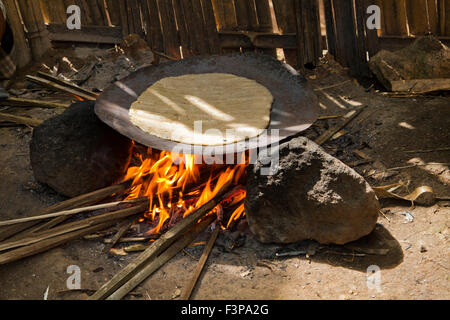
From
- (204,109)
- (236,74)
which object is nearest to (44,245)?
(204,109)

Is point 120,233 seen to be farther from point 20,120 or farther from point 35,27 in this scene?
point 35,27

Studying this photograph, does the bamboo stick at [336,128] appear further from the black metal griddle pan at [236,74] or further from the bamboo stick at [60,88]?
the bamboo stick at [60,88]

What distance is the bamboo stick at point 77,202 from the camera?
137 inches

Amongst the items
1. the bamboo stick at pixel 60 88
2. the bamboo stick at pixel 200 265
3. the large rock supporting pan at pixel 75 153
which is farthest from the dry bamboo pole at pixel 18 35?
the bamboo stick at pixel 200 265

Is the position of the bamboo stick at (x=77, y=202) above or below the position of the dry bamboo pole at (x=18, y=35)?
below

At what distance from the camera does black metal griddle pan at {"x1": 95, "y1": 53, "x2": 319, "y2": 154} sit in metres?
3.48

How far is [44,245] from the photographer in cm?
333

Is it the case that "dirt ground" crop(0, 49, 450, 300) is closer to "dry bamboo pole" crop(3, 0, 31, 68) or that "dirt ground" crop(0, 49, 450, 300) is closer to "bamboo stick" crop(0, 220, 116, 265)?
"bamboo stick" crop(0, 220, 116, 265)

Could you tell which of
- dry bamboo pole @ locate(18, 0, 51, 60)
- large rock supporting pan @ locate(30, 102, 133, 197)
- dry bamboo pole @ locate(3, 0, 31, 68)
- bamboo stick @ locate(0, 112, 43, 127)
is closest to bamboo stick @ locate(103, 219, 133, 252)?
large rock supporting pan @ locate(30, 102, 133, 197)

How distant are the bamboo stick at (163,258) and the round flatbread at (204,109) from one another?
24.5 inches

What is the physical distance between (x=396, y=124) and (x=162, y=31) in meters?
3.37

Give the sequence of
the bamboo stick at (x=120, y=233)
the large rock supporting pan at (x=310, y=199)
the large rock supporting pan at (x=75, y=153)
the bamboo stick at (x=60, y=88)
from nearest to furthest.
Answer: the large rock supporting pan at (x=310, y=199), the bamboo stick at (x=120, y=233), the large rock supporting pan at (x=75, y=153), the bamboo stick at (x=60, y=88)
